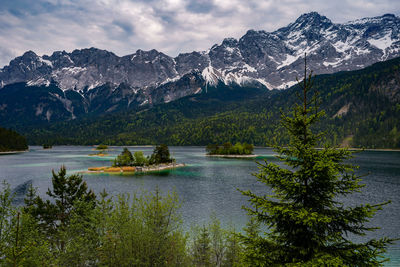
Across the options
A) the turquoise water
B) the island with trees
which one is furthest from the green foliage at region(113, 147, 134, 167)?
the turquoise water

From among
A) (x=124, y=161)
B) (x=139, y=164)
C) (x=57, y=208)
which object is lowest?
(x=139, y=164)

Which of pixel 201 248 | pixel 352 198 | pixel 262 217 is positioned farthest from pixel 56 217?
pixel 352 198

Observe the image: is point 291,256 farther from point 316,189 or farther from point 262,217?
point 316,189

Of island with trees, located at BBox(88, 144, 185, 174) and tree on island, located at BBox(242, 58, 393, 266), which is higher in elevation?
tree on island, located at BBox(242, 58, 393, 266)

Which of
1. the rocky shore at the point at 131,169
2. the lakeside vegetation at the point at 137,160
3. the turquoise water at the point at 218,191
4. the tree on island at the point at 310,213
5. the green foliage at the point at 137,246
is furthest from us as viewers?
the lakeside vegetation at the point at 137,160

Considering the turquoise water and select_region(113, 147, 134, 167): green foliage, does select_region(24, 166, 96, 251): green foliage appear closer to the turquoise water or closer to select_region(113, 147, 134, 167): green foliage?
the turquoise water

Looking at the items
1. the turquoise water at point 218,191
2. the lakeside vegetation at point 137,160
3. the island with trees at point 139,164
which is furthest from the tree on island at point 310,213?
the lakeside vegetation at point 137,160

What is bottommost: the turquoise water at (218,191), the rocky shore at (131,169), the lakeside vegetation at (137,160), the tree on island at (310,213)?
the turquoise water at (218,191)

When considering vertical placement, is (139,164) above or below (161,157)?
below

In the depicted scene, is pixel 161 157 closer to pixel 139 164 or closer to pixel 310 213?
pixel 139 164

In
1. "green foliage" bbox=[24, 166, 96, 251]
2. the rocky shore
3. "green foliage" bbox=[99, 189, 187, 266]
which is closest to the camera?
"green foliage" bbox=[99, 189, 187, 266]

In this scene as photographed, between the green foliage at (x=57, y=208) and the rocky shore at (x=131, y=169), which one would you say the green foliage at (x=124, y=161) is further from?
the green foliage at (x=57, y=208)

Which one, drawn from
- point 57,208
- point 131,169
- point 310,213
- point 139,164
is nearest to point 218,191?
point 57,208

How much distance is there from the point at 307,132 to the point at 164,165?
13229cm
